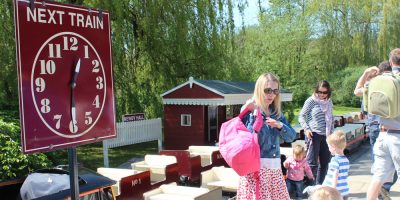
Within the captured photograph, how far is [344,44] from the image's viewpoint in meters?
28.1

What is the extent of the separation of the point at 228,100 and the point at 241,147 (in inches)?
336

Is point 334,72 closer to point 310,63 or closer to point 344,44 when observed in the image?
point 344,44

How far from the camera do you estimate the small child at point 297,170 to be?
6.53 meters

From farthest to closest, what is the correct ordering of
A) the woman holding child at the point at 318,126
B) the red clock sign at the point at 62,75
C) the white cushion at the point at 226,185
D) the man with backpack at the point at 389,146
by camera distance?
the white cushion at the point at 226,185 → the woman holding child at the point at 318,126 → the man with backpack at the point at 389,146 → the red clock sign at the point at 62,75

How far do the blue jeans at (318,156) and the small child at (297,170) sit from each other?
21 centimetres

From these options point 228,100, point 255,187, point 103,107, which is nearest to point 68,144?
point 103,107

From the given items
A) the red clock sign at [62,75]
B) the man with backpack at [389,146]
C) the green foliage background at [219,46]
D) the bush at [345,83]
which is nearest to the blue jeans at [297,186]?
the man with backpack at [389,146]

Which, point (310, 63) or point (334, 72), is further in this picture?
point (334, 72)

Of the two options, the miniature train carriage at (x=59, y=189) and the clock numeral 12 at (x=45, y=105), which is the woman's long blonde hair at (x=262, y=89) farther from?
the clock numeral 12 at (x=45, y=105)

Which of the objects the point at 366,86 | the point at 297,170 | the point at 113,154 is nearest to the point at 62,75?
the point at 366,86

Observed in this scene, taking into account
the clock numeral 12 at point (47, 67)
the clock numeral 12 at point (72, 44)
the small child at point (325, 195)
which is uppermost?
the clock numeral 12 at point (72, 44)

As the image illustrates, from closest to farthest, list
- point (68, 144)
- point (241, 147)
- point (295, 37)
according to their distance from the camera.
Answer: point (68, 144)
point (241, 147)
point (295, 37)

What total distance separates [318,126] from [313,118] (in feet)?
0.48

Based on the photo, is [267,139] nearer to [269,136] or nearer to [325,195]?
[269,136]
